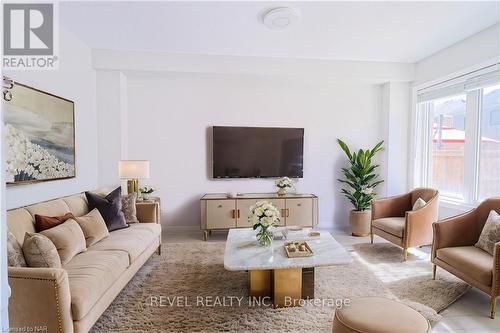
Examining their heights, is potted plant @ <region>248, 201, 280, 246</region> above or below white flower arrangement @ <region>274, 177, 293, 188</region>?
below

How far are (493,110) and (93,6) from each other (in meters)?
4.49

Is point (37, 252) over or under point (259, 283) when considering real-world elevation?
over

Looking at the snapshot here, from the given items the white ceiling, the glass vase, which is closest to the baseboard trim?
the glass vase

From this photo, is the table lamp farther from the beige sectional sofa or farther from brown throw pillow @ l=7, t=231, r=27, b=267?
brown throw pillow @ l=7, t=231, r=27, b=267

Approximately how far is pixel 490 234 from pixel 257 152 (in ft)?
9.57

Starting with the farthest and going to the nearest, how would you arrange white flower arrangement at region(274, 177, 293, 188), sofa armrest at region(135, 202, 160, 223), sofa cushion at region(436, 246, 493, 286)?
white flower arrangement at region(274, 177, 293, 188) → sofa armrest at region(135, 202, 160, 223) → sofa cushion at region(436, 246, 493, 286)

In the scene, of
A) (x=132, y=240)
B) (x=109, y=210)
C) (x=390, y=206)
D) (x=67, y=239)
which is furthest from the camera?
(x=390, y=206)

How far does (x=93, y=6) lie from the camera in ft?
8.71

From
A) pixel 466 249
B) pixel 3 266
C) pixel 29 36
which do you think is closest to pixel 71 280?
pixel 3 266

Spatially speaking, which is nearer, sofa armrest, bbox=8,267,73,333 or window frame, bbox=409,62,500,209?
sofa armrest, bbox=8,267,73,333

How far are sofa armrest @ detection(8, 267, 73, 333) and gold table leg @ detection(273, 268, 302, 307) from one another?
141 cm

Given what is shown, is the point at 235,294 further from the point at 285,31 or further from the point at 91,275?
the point at 285,31

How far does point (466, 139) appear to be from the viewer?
3.39 m

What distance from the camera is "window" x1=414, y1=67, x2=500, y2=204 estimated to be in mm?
3133
